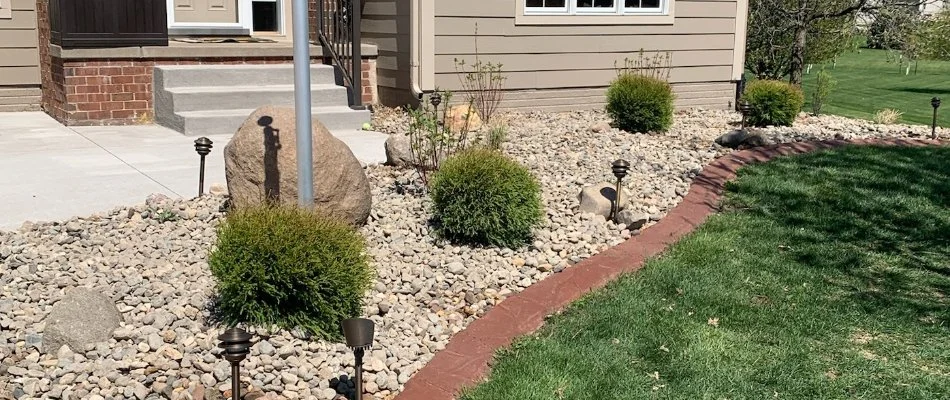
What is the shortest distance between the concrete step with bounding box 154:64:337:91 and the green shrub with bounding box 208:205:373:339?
534 centimetres

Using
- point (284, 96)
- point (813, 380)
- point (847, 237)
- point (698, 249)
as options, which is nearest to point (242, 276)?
point (813, 380)

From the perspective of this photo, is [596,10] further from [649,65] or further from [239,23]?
[239,23]

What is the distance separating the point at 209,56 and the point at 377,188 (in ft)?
13.0

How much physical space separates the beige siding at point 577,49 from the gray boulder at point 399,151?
9.86ft

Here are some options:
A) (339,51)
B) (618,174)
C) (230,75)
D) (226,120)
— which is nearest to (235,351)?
(618,174)

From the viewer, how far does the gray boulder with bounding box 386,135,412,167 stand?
641 cm

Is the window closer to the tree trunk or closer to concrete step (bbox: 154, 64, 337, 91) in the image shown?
concrete step (bbox: 154, 64, 337, 91)

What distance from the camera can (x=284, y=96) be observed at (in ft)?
29.1

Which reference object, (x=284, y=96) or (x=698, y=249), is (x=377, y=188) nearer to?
(x=698, y=249)

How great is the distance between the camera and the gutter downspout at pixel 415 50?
9109mm

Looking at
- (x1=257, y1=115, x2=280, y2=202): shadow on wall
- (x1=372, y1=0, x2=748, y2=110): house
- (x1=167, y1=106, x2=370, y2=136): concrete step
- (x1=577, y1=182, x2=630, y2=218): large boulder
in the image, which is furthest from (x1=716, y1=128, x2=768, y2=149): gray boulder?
(x1=257, y1=115, x2=280, y2=202): shadow on wall

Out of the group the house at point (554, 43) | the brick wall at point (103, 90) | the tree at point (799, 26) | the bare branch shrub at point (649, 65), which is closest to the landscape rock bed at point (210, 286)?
the house at point (554, 43)

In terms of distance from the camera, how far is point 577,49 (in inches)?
406

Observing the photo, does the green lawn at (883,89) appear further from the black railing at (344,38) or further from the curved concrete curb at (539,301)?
the curved concrete curb at (539,301)
